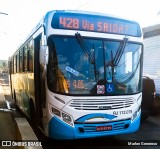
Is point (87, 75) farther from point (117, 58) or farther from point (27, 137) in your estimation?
point (27, 137)

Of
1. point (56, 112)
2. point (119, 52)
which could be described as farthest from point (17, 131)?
point (119, 52)

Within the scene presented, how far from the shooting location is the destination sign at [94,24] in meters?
5.94

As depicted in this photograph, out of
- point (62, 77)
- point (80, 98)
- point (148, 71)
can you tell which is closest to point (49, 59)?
point (62, 77)

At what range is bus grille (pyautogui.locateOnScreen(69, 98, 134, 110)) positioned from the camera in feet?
18.5

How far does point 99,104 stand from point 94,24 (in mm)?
1866

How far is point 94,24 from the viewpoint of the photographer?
6164 mm

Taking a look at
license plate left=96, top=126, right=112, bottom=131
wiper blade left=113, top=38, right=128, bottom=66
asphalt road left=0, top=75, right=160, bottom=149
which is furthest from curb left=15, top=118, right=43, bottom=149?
wiper blade left=113, top=38, right=128, bottom=66

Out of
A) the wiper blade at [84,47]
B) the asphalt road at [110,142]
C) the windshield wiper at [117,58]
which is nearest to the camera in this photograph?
the wiper blade at [84,47]

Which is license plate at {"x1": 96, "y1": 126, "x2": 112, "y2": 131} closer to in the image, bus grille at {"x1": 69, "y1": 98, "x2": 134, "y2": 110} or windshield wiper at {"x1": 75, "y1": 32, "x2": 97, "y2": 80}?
bus grille at {"x1": 69, "y1": 98, "x2": 134, "y2": 110}

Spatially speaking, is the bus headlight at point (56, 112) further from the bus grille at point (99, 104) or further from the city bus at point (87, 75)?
the bus grille at point (99, 104)

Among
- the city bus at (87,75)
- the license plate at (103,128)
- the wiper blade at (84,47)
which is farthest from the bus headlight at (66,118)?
the wiper blade at (84,47)

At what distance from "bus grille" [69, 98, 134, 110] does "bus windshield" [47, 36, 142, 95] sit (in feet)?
0.53

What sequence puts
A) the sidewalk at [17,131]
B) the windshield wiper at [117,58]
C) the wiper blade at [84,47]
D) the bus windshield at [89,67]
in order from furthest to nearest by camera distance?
1. the windshield wiper at [117,58]
2. the wiper blade at [84,47]
3. the bus windshield at [89,67]
4. the sidewalk at [17,131]

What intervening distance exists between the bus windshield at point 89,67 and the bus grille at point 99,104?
162mm
